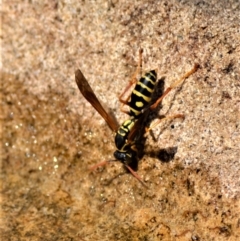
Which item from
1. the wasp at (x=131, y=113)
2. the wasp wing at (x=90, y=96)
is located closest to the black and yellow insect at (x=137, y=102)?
the wasp at (x=131, y=113)

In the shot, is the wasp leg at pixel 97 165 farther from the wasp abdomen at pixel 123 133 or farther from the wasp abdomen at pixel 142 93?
the wasp abdomen at pixel 142 93

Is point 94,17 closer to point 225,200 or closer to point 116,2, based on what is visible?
point 116,2

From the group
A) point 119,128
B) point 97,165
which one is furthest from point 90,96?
point 97,165

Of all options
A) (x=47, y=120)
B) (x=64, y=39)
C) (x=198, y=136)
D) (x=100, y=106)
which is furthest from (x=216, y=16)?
(x=47, y=120)

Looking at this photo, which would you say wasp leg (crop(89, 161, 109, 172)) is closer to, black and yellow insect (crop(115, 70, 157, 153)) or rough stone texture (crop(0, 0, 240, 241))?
rough stone texture (crop(0, 0, 240, 241))

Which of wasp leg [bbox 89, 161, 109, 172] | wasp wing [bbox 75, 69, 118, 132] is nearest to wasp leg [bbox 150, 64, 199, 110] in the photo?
wasp wing [bbox 75, 69, 118, 132]

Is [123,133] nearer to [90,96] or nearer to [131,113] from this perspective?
[131,113]
